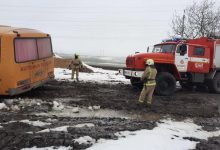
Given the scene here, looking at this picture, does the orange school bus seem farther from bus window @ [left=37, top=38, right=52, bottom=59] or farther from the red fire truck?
the red fire truck

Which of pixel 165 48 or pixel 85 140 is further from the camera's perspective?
pixel 165 48

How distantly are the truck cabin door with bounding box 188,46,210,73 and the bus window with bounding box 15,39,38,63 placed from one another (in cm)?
709

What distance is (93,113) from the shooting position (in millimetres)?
12094

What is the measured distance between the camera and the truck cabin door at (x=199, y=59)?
1770 cm

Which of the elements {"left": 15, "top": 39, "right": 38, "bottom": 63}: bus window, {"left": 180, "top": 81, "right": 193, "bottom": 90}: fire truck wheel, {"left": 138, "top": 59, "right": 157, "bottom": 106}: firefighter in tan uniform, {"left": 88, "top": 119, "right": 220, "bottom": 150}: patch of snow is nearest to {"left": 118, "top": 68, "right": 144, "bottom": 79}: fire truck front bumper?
{"left": 138, "top": 59, "right": 157, "bottom": 106}: firefighter in tan uniform

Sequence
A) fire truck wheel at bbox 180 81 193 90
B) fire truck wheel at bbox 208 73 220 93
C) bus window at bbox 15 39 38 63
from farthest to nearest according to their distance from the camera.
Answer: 1. fire truck wheel at bbox 180 81 193 90
2. fire truck wheel at bbox 208 73 220 93
3. bus window at bbox 15 39 38 63

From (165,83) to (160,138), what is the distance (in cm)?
793

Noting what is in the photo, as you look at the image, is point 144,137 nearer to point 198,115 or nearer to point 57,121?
point 57,121

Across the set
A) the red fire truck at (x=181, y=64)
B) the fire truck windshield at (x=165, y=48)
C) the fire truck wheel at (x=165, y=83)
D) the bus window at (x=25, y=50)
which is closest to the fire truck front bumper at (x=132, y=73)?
the red fire truck at (x=181, y=64)

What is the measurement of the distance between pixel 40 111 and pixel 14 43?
7.91 feet

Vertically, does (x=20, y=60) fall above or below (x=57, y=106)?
above

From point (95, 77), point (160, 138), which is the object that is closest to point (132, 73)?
point (95, 77)

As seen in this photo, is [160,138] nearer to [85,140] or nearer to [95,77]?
[85,140]

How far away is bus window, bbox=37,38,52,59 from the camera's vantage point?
49.7ft
